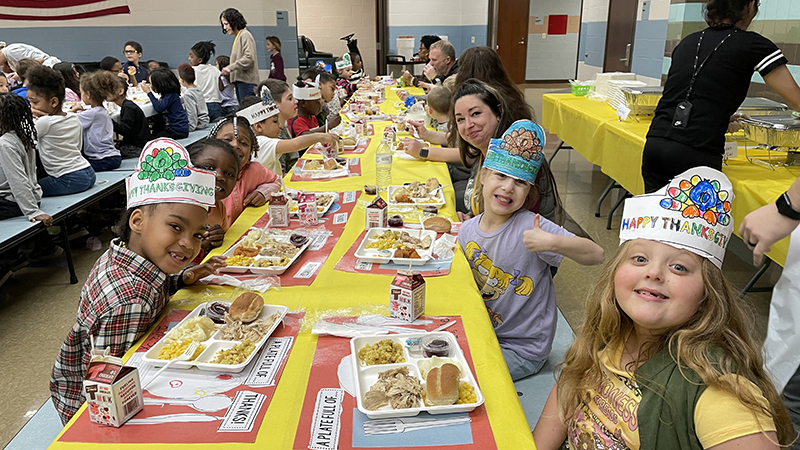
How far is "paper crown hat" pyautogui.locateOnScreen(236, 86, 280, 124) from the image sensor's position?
3271 mm

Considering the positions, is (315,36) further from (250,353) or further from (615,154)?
(250,353)

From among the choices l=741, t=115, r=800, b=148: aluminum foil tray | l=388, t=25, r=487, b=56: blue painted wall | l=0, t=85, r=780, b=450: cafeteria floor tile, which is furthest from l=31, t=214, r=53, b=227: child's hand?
l=388, t=25, r=487, b=56: blue painted wall

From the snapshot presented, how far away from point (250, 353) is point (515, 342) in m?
1.01

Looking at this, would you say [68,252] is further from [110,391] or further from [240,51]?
[240,51]

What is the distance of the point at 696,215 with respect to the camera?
115 cm

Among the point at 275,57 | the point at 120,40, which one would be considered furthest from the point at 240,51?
the point at 120,40

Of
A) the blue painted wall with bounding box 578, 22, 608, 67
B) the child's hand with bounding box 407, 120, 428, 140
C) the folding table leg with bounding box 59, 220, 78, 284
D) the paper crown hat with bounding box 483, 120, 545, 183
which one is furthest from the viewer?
the blue painted wall with bounding box 578, 22, 608, 67

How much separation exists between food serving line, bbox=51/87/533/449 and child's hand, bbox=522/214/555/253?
0.82 feet

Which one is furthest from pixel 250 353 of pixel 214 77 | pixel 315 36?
pixel 315 36

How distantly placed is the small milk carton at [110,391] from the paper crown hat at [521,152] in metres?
1.36

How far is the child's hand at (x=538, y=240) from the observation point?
71.2 inches

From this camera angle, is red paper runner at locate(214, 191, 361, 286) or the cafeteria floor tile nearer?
red paper runner at locate(214, 191, 361, 286)

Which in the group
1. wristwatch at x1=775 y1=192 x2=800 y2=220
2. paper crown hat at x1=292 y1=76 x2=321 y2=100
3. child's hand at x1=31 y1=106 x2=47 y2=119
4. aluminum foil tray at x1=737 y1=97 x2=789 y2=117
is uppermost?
paper crown hat at x1=292 y1=76 x2=321 y2=100

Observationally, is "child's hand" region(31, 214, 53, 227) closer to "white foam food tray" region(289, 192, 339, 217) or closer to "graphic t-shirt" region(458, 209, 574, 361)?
"white foam food tray" region(289, 192, 339, 217)
